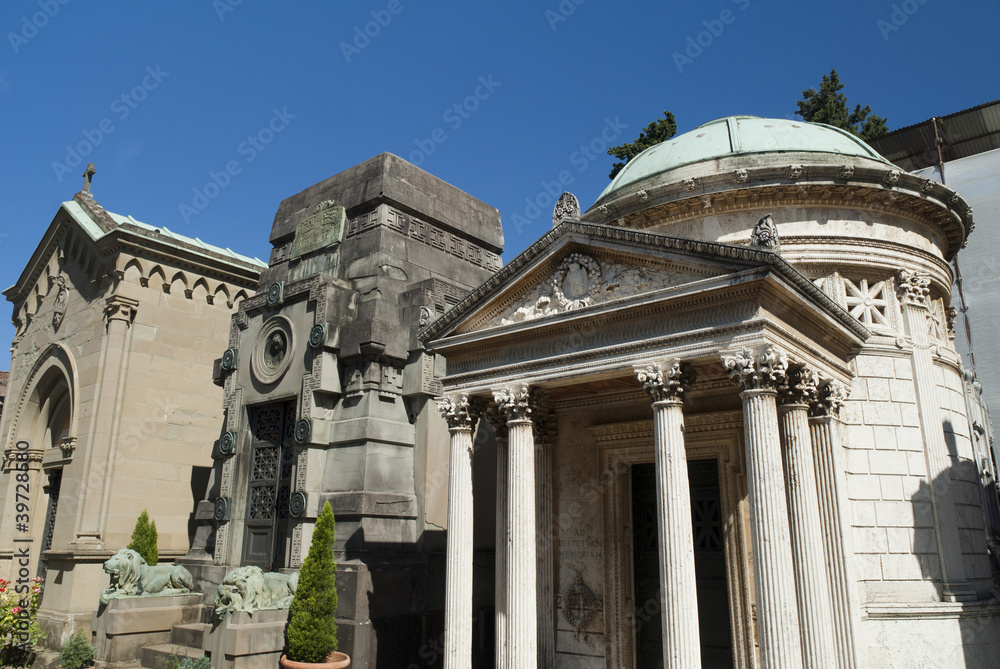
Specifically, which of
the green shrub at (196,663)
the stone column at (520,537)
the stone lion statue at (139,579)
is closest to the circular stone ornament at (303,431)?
the stone lion statue at (139,579)

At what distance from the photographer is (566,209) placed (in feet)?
40.8

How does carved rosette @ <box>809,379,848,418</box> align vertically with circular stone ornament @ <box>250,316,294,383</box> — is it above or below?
below

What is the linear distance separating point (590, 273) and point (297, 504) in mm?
8383

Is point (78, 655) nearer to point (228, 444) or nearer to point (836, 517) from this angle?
point (228, 444)

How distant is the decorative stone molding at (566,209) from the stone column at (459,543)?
340 centimetres

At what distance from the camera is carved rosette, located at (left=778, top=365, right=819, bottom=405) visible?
10.8 meters

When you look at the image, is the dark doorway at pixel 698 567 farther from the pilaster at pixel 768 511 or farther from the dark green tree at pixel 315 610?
the dark green tree at pixel 315 610

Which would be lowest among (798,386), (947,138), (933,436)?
(933,436)

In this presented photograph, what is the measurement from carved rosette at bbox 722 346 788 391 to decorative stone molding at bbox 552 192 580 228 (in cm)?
375

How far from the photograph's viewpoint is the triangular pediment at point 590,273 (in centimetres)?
1025

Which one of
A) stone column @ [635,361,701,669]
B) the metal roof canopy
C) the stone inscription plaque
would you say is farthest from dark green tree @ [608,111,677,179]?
stone column @ [635,361,701,669]

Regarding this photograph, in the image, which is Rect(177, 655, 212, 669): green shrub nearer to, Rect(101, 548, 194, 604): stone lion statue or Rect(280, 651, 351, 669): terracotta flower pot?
Rect(280, 651, 351, 669): terracotta flower pot

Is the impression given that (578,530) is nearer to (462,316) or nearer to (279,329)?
(462,316)

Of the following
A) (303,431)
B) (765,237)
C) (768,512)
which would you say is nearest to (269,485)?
(303,431)
